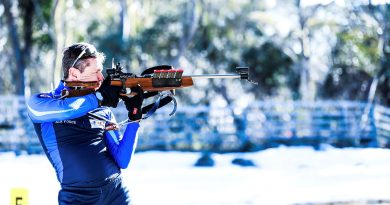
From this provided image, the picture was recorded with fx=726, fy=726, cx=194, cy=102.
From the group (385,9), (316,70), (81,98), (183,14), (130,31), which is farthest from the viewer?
(316,70)

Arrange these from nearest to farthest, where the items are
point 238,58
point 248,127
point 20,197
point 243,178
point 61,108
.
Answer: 1. point 61,108
2. point 20,197
3. point 243,178
4. point 248,127
5. point 238,58

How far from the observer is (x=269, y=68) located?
3009 centimetres

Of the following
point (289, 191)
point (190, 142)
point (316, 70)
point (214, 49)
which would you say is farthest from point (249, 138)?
point (316, 70)

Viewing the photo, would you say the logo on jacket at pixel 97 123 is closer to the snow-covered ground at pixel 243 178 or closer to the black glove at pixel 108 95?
the black glove at pixel 108 95

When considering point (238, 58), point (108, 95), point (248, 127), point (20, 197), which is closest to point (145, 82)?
point (108, 95)

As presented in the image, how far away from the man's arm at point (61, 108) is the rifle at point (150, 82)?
1.2 inches

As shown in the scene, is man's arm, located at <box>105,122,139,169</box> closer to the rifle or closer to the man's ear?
the rifle

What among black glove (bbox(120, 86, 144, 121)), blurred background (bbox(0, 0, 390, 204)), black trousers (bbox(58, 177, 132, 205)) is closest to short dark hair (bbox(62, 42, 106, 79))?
black glove (bbox(120, 86, 144, 121))

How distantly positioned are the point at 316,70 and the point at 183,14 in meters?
7.01

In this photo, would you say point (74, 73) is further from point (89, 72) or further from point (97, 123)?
point (97, 123)

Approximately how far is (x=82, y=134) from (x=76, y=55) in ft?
0.95

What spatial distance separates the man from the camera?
2.61m

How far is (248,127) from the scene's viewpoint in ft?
55.2

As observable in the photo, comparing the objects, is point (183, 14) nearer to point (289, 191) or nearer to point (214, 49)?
point (214, 49)
